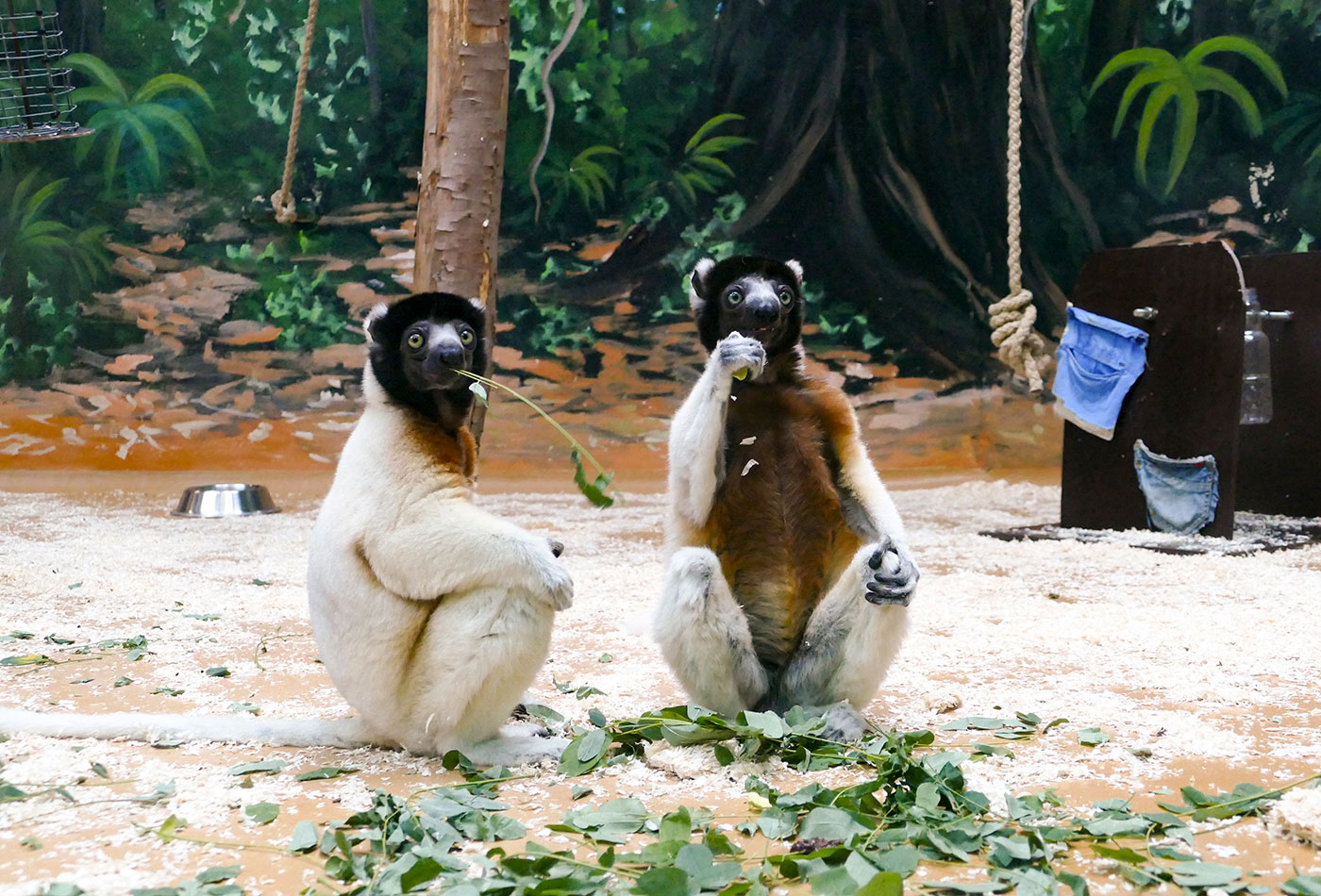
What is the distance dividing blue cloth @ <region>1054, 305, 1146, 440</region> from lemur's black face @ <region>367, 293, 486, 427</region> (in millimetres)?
5594

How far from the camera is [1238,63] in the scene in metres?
11.3

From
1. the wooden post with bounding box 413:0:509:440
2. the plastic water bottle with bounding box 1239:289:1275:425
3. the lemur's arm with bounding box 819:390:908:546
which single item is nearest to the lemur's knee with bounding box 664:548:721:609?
the lemur's arm with bounding box 819:390:908:546

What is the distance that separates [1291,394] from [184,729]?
8.51m

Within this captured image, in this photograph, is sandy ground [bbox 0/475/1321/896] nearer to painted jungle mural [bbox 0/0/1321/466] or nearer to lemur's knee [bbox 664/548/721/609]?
lemur's knee [bbox 664/548/721/609]

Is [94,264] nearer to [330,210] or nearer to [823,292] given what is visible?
[330,210]

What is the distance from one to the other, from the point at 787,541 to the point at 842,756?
2.40 feet

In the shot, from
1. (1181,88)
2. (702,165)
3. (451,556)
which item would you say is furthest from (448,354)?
(1181,88)

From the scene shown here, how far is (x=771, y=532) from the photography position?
3281 mm

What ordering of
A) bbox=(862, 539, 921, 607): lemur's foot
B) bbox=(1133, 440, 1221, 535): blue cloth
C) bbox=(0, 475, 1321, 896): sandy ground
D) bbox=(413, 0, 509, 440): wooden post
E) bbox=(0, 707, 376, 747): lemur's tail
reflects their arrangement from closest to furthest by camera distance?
bbox=(0, 475, 1321, 896): sandy ground, bbox=(862, 539, 921, 607): lemur's foot, bbox=(0, 707, 376, 747): lemur's tail, bbox=(413, 0, 509, 440): wooden post, bbox=(1133, 440, 1221, 535): blue cloth

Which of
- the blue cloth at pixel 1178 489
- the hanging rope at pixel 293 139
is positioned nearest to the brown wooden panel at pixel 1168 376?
the blue cloth at pixel 1178 489

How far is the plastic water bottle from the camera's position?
804 centimetres

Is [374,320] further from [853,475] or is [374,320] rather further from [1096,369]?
[1096,369]

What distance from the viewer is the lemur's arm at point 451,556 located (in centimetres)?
280

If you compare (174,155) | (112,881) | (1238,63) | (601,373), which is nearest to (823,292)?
(601,373)
